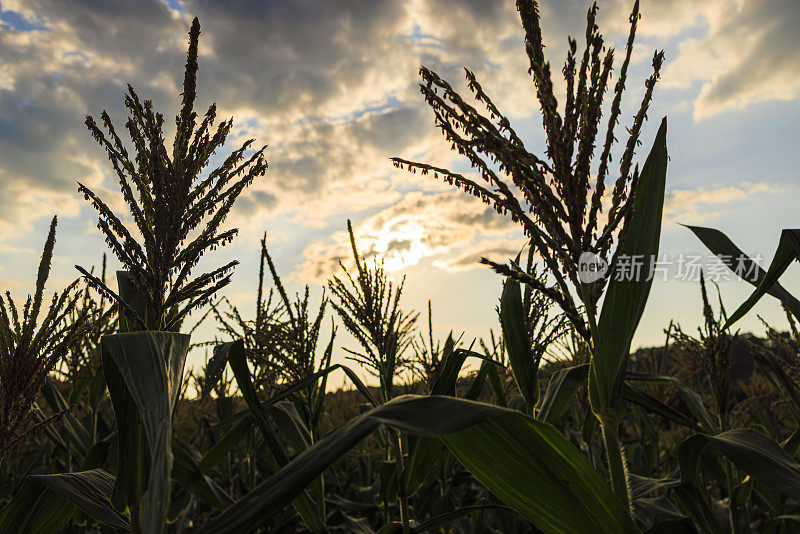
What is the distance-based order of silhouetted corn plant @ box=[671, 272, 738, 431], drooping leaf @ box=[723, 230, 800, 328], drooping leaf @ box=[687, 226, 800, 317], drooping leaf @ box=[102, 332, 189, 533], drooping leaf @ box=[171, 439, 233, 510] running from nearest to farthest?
drooping leaf @ box=[102, 332, 189, 533], drooping leaf @ box=[723, 230, 800, 328], drooping leaf @ box=[171, 439, 233, 510], drooping leaf @ box=[687, 226, 800, 317], silhouetted corn plant @ box=[671, 272, 738, 431]

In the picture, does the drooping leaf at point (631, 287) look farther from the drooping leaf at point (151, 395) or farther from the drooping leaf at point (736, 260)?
the drooping leaf at point (151, 395)

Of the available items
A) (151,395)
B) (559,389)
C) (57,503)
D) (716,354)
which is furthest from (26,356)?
(716,354)

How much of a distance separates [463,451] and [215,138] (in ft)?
4.89

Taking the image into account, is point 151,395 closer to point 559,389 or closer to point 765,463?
point 559,389

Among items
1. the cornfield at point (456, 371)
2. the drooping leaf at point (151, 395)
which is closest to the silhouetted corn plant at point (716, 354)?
the cornfield at point (456, 371)

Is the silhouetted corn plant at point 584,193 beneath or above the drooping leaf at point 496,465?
above

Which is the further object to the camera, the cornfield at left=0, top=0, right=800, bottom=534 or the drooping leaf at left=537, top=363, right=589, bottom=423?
the drooping leaf at left=537, top=363, right=589, bottom=423

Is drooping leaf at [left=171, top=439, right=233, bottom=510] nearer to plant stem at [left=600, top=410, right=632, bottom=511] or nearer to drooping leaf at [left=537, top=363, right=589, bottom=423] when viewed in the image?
drooping leaf at [left=537, top=363, right=589, bottom=423]

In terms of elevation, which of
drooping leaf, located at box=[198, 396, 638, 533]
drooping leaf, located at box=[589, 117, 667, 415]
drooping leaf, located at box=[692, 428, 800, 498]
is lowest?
drooping leaf, located at box=[692, 428, 800, 498]

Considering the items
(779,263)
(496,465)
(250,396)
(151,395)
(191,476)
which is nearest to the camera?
(151,395)

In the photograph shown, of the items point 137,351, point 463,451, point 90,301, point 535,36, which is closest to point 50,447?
point 90,301

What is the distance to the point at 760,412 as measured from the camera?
445 centimetres

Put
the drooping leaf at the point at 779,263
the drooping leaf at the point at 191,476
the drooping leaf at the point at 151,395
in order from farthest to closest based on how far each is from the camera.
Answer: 1. the drooping leaf at the point at 191,476
2. the drooping leaf at the point at 779,263
3. the drooping leaf at the point at 151,395

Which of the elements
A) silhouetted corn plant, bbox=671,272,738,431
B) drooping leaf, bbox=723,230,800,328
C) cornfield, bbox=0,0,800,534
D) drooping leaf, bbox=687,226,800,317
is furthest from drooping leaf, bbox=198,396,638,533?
silhouetted corn plant, bbox=671,272,738,431
